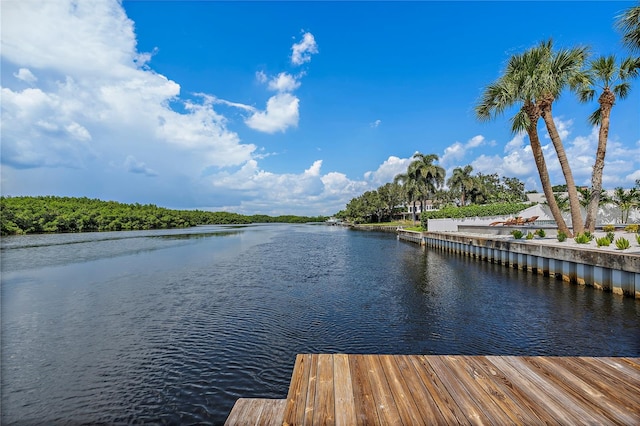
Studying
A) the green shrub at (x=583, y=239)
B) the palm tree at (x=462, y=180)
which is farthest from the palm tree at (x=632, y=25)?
the palm tree at (x=462, y=180)

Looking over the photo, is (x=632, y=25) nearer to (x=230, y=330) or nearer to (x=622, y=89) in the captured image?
(x=622, y=89)

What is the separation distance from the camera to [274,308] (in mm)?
12469

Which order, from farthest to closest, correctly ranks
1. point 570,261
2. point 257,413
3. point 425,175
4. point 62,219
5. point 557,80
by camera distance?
point 62,219
point 425,175
point 557,80
point 570,261
point 257,413

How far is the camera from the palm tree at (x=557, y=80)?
1952 centimetres

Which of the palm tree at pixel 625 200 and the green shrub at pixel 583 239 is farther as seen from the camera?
the palm tree at pixel 625 200

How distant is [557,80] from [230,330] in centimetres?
2547

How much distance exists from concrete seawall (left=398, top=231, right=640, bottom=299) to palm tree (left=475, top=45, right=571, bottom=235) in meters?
3.87

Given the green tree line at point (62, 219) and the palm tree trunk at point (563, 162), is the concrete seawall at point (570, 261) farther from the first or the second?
the green tree line at point (62, 219)

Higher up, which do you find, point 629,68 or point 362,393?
point 629,68

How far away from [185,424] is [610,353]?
10512mm

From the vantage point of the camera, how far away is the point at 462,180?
244 feet

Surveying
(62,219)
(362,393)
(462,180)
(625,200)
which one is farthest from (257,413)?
(62,219)

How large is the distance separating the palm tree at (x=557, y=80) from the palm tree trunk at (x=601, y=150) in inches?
71.7

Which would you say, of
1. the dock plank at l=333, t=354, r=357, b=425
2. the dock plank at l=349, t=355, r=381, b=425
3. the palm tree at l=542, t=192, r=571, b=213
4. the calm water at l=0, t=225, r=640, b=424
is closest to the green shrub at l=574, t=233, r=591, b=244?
the calm water at l=0, t=225, r=640, b=424
